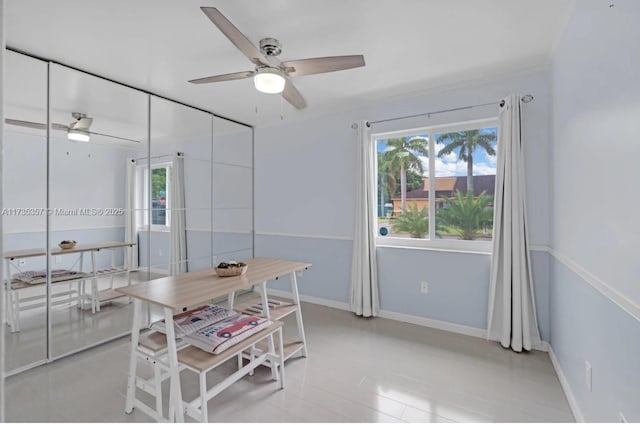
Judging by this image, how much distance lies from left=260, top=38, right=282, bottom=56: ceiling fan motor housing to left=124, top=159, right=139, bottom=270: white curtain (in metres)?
1.88

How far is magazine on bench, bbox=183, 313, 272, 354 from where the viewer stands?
173 cm

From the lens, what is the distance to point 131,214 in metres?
3.05

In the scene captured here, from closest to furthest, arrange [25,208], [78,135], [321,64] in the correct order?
1. [321,64]
2. [25,208]
3. [78,135]

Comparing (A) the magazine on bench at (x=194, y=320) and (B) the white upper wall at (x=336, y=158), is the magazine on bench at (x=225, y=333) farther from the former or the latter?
Answer: (B) the white upper wall at (x=336, y=158)

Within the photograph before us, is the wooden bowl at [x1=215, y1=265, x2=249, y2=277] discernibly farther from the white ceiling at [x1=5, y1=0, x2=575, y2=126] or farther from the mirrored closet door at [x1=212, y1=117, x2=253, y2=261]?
the mirrored closet door at [x1=212, y1=117, x2=253, y2=261]

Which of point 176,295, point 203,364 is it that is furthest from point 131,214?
point 203,364

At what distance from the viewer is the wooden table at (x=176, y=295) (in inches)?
63.2

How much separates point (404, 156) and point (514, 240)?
139 cm

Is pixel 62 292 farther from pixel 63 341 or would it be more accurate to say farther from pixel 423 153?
pixel 423 153

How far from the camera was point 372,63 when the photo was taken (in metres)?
2.54

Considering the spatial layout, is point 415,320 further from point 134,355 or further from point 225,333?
point 134,355

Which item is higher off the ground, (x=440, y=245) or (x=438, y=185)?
(x=438, y=185)

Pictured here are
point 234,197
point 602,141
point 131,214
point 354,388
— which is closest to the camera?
point 602,141

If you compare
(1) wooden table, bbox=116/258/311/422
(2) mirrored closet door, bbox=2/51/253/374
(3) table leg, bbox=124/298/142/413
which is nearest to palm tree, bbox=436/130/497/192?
(1) wooden table, bbox=116/258/311/422
